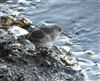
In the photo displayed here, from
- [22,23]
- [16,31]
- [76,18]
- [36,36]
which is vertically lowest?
[76,18]

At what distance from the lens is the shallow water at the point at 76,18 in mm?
4658

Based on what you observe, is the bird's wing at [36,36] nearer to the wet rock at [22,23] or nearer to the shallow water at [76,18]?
the shallow water at [76,18]

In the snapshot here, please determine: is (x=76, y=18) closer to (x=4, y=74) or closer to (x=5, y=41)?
(x=5, y=41)

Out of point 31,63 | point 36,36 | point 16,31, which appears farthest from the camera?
point 16,31

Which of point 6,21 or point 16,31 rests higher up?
point 16,31

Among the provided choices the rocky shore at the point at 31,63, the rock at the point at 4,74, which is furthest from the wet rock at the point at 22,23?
the rock at the point at 4,74

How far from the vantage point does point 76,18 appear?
6.08 meters

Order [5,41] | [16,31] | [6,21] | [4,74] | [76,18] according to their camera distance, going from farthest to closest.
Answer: [76,18]
[6,21]
[16,31]
[5,41]
[4,74]

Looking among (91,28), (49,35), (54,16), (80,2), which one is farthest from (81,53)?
(80,2)

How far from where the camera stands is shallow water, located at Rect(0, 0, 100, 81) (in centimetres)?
466

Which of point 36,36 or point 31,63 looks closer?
Result: point 31,63

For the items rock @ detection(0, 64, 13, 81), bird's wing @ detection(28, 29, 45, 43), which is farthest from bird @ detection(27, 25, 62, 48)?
rock @ detection(0, 64, 13, 81)

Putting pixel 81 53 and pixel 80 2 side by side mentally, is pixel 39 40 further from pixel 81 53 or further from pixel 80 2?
pixel 80 2

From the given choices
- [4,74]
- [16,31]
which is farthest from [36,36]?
[4,74]
